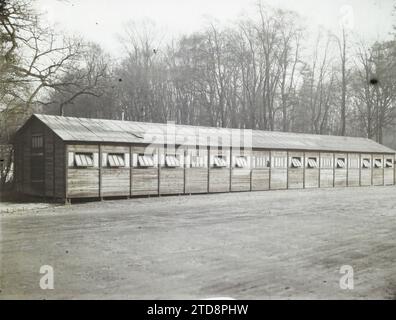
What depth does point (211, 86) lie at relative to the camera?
4831cm

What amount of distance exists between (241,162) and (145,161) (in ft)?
23.2

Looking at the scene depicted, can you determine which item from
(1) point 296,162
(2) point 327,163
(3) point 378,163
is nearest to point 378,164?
(3) point 378,163

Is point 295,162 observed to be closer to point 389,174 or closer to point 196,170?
point 196,170

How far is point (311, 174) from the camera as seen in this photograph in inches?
1209

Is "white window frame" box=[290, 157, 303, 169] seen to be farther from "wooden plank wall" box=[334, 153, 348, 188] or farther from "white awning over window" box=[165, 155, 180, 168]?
"white awning over window" box=[165, 155, 180, 168]

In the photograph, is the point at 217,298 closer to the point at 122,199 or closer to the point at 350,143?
the point at 122,199

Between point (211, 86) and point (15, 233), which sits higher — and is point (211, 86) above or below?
above

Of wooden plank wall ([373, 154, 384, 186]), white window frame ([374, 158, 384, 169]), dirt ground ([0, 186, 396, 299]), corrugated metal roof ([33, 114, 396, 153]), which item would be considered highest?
corrugated metal roof ([33, 114, 396, 153])

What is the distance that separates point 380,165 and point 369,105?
43.7 feet

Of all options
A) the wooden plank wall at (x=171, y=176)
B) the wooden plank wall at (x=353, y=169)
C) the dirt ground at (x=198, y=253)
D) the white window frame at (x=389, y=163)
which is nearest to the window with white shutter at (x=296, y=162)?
the wooden plank wall at (x=353, y=169)

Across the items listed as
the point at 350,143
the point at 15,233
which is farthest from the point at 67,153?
the point at 350,143

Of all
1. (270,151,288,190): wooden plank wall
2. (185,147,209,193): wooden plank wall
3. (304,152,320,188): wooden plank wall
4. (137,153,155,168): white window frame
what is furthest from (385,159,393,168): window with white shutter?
(137,153,155,168): white window frame

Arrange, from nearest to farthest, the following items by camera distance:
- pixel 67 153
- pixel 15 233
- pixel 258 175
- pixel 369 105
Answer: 1. pixel 15 233
2. pixel 67 153
3. pixel 258 175
4. pixel 369 105

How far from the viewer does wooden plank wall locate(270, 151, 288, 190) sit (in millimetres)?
28297
